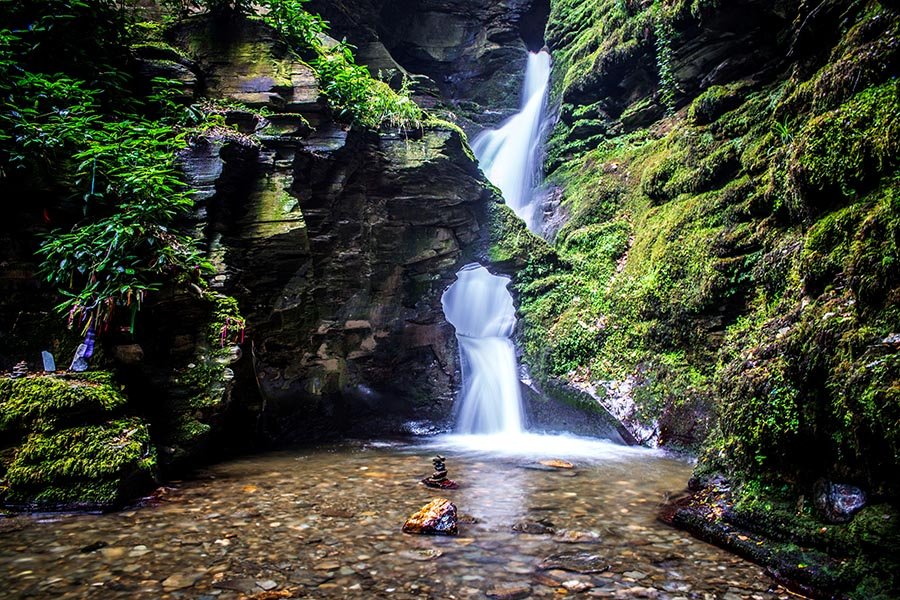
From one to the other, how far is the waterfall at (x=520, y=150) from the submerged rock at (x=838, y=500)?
11657 mm

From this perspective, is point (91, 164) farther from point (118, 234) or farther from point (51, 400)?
point (51, 400)

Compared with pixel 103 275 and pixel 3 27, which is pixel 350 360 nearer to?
pixel 103 275

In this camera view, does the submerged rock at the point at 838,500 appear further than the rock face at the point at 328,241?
No

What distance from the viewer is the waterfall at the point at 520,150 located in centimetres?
1544

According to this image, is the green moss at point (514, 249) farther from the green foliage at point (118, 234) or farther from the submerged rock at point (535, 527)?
the submerged rock at point (535, 527)

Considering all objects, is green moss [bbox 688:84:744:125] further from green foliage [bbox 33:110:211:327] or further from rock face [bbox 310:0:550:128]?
rock face [bbox 310:0:550:128]

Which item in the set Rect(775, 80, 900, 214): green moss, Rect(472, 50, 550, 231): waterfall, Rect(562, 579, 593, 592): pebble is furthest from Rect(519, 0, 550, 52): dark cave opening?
Rect(562, 579, 593, 592): pebble

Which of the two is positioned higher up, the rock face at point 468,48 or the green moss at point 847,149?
the rock face at point 468,48

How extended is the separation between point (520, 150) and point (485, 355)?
8.45 meters

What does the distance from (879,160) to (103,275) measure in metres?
7.66

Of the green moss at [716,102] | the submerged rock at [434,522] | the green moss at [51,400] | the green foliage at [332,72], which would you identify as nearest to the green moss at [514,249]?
the green foliage at [332,72]

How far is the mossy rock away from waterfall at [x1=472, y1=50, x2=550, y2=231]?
11959 millimetres

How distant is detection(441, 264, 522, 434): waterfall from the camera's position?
10242mm

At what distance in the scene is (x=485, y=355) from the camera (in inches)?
449
